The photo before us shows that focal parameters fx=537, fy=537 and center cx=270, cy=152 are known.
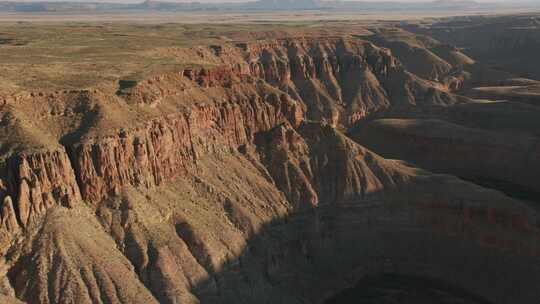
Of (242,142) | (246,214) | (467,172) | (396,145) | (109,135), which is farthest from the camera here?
(396,145)

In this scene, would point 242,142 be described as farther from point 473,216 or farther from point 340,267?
point 473,216

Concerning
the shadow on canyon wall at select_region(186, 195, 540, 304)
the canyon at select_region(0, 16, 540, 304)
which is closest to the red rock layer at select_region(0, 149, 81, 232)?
the canyon at select_region(0, 16, 540, 304)

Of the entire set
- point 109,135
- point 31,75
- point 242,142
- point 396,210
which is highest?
point 31,75

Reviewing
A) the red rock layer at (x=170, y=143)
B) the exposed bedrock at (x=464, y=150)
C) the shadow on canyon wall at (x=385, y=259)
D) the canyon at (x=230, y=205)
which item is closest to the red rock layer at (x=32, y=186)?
the canyon at (x=230, y=205)

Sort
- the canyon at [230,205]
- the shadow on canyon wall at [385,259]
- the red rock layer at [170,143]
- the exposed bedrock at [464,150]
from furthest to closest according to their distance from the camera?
the exposed bedrock at [464,150]
the shadow on canyon wall at [385,259]
the red rock layer at [170,143]
the canyon at [230,205]

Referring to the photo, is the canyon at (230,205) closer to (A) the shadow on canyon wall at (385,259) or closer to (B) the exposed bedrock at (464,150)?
(A) the shadow on canyon wall at (385,259)

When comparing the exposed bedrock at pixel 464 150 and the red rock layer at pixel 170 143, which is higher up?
the red rock layer at pixel 170 143

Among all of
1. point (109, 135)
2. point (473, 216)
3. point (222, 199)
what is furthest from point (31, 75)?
point (473, 216)

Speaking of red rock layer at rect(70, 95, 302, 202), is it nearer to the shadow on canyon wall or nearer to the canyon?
the canyon
